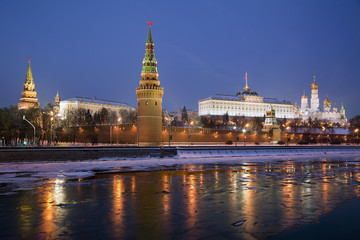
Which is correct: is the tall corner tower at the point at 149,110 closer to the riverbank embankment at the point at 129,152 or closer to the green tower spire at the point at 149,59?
the green tower spire at the point at 149,59

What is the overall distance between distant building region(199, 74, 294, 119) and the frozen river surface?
15844 centimetres

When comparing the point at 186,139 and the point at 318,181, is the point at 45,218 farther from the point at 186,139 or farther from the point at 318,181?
the point at 186,139

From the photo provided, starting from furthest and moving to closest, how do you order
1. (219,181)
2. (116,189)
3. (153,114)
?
(153,114) → (219,181) → (116,189)

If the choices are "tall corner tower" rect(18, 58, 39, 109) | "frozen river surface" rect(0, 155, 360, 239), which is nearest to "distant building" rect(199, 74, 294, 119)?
"tall corner tower" rect(18, 58, 39, 109)

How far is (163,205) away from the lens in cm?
1267

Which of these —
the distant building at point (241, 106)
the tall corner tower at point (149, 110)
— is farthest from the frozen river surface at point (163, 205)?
the distant building at point (241, 106)

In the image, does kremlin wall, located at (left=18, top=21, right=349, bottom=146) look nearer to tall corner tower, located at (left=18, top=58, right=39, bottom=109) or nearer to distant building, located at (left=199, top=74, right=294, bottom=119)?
tall corner tower, located at (left=18, top=58, right=39, bottom=109)

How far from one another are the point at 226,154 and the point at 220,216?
3162 centimetres

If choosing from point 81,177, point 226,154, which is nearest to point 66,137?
point 226,154

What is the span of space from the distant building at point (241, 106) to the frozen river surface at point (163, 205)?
520 ft

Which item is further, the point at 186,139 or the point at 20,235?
the point at 186,139

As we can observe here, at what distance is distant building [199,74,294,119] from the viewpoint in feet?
584

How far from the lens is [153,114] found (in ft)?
185

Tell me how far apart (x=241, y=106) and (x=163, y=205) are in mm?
176776
